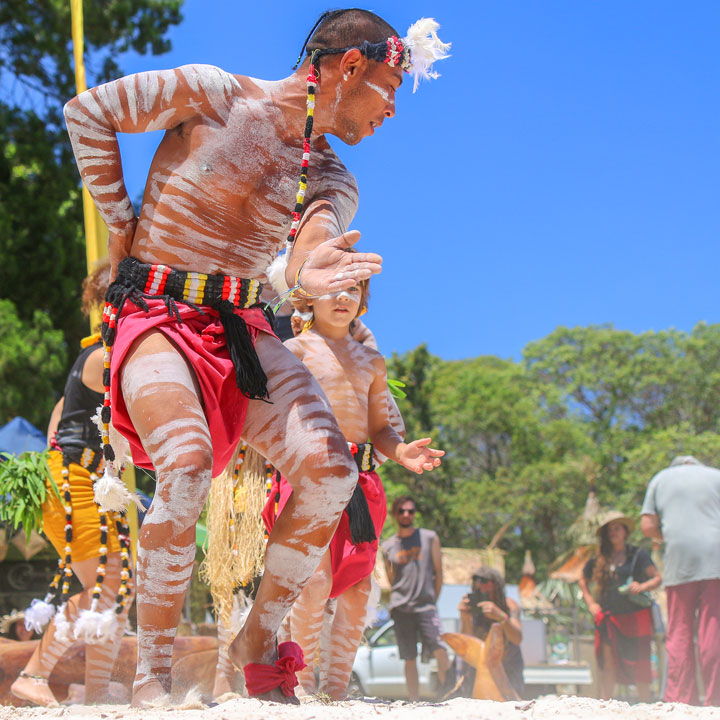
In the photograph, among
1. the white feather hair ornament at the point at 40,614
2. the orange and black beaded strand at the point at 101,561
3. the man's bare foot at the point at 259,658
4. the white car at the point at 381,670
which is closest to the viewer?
the man's bare foot at the point at 259,658

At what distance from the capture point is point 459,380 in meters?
40.5

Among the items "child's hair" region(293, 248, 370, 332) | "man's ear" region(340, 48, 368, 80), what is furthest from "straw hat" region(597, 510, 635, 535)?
"man's ear" region(340, 48, 368, 80)

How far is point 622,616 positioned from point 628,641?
188 millimetres

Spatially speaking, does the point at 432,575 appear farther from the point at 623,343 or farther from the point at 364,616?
the point at 623,343

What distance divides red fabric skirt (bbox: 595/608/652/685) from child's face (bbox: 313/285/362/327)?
4.05 meters

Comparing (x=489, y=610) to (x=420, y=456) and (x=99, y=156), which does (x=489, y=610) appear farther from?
(x=99, y=156)

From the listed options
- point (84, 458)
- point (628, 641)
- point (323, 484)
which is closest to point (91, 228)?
point (84, 458)

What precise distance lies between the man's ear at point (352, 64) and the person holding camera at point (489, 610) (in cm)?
521

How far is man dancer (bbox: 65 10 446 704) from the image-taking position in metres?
2.29

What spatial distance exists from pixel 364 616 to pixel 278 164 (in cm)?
197

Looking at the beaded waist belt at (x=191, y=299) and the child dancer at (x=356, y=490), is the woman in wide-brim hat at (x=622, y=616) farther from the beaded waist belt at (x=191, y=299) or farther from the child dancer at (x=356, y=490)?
the beaded waist belt at (x=191, y=299)

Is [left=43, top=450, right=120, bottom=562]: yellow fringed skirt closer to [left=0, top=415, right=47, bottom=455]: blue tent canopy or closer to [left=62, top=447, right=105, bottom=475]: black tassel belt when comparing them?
[left=62, top=447, right=105, bottom=475]: black tassel belt

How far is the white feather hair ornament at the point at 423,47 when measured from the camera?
2.59 meters

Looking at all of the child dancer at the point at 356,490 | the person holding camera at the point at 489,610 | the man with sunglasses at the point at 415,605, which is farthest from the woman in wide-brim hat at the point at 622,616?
the child dancer at the point at 356,490
